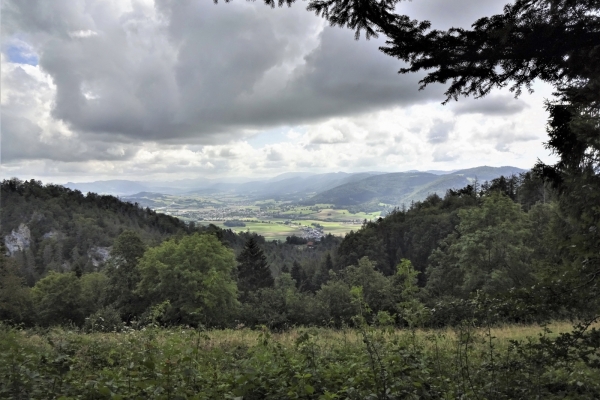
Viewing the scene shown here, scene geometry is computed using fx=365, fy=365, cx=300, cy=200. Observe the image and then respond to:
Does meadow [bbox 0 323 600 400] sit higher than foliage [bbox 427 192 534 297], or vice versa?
meadow [bbox 0 323 600 400]

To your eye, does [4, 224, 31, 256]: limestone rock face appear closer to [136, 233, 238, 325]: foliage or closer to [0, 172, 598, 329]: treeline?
[0, 172, 598, 329]: treeline

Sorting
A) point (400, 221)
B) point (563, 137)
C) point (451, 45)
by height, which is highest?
point (451, 45)

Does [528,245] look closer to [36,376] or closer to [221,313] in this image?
[221,313]

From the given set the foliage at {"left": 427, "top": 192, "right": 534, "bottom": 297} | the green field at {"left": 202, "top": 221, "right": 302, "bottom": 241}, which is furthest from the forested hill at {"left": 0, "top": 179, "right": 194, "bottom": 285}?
the foliage at {"left": 427, "top": 192, "right": 534, "bottom": 297}

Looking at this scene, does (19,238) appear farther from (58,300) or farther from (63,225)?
(58,300)

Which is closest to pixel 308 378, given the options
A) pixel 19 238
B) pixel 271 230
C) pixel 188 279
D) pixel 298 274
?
pixel 188 279

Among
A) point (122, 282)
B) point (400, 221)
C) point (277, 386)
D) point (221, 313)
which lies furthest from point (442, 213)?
point (277, 386)

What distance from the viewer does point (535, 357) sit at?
3723mm

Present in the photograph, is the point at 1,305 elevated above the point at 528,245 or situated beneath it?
situated beneath

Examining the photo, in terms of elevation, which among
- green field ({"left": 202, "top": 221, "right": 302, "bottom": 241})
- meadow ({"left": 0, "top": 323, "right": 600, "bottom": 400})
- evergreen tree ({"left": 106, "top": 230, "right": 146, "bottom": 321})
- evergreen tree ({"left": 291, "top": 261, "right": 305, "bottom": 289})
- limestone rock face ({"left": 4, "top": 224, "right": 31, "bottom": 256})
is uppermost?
meadow ({"left": 0, "top": 323, "right": 600, "bottom": 400})

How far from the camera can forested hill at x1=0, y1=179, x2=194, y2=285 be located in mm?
83000

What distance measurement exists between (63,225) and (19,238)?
9998 millimetres

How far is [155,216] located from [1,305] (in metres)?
90.6

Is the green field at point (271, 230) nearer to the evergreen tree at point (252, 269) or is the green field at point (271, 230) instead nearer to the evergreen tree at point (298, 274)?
the evergreen tree at point (298, 274)
